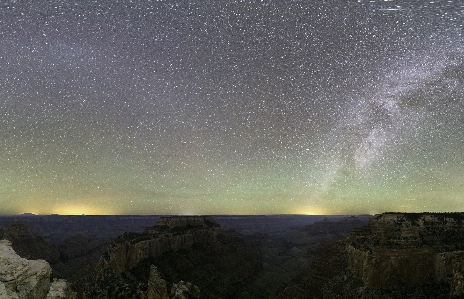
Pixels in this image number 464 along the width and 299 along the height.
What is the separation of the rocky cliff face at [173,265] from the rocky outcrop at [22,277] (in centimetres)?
1405

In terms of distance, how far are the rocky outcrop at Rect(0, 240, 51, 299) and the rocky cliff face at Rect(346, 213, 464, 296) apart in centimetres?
4064

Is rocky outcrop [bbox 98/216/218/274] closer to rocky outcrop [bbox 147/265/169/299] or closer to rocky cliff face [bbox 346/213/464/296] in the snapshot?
rocky outcrop [bbox 147/265/169/299]

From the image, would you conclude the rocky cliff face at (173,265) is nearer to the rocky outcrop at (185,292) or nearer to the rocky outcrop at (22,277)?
the rocky outcrop at (185,292)

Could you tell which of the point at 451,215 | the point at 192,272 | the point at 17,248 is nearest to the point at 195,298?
the point at 451,215

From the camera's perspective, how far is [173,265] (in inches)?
2746

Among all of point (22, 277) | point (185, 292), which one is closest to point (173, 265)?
point (185, 292)

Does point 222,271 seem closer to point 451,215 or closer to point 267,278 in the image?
point 267,278

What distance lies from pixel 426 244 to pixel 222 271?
167 feet

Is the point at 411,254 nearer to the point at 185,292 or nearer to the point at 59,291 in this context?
the point at 185,292

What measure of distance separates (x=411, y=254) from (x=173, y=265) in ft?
162

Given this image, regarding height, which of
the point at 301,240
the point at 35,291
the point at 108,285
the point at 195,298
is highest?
the point at 35,291

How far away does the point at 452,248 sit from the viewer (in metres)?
40.7

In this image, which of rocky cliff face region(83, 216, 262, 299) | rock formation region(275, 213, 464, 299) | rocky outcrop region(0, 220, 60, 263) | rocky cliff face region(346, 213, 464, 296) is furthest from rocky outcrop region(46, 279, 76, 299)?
rocky outcrop region(0, 220, 60, 263)

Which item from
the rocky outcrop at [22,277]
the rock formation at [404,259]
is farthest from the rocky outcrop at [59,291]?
the rock formation at [404,259]
